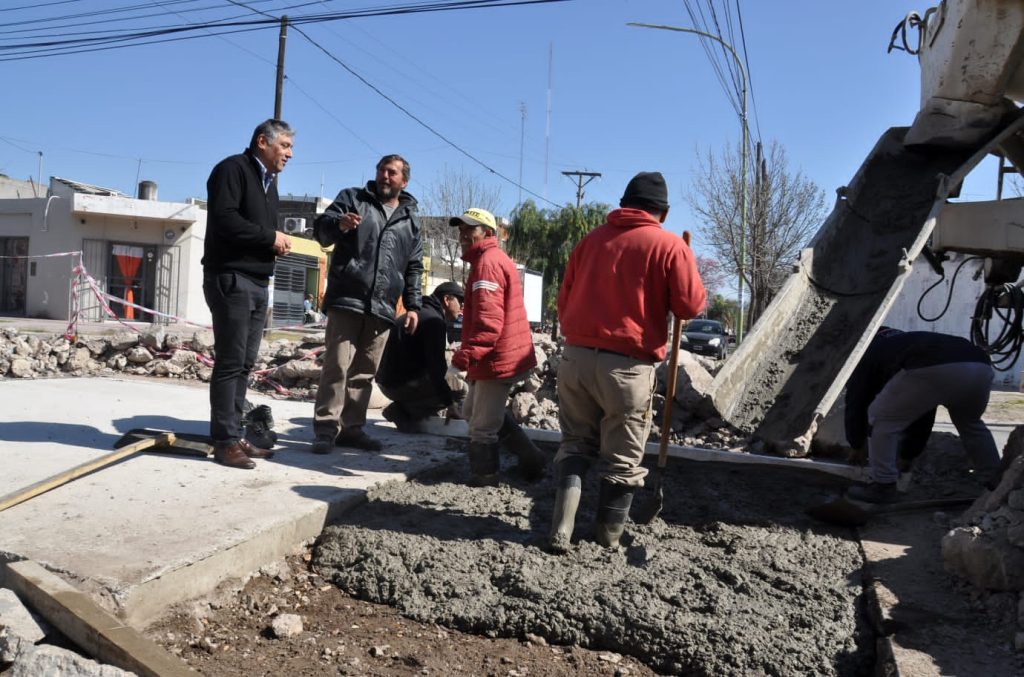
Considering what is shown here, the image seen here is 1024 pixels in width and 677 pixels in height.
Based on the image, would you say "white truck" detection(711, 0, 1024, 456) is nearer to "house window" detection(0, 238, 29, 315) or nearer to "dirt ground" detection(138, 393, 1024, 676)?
"dirt ground" detection(138, 393, 1024, 676)

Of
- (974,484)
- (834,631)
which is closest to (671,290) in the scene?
(834,631)

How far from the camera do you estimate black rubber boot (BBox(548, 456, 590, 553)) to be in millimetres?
3607

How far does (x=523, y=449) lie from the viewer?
486cm

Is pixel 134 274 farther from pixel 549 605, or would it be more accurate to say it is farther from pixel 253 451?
pixel 549 605

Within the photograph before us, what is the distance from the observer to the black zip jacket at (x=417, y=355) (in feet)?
18.7

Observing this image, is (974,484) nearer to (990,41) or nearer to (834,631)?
(834,631)

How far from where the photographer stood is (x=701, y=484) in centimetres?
498

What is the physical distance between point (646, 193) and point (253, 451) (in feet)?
8.72

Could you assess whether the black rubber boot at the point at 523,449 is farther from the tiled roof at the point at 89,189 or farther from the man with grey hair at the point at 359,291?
the tiled roof at the point at 89,189

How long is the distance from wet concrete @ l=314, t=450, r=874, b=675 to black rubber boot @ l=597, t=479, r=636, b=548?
7 cm

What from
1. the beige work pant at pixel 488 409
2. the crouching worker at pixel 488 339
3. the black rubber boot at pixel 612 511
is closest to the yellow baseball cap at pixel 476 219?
the crouching worker at pixel 488 339

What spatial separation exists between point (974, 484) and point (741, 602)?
276 centimetres

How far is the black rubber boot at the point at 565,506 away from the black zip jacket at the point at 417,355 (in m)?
2.11

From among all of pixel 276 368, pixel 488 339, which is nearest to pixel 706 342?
pixel 276 368
